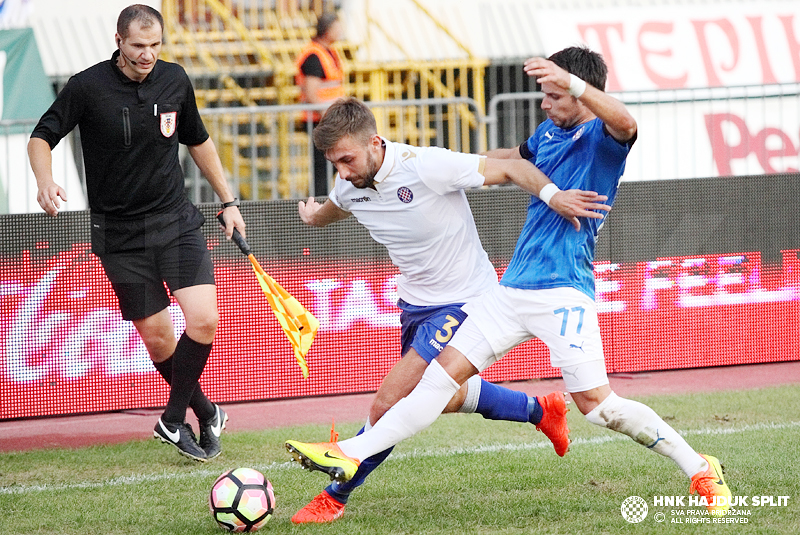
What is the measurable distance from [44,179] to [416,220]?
2.01 meters

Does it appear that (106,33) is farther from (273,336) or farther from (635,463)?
(635,463)

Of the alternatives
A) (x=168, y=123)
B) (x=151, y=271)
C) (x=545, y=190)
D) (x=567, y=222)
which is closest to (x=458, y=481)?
(x=567, y=222)

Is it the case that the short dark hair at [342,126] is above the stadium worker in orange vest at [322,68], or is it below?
below

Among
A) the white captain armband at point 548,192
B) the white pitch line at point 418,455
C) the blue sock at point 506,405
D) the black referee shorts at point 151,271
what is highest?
the white captain armband at point 548,192

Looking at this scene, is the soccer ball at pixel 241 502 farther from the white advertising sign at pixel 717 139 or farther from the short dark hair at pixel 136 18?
the white advertising sign at pixel 717 139

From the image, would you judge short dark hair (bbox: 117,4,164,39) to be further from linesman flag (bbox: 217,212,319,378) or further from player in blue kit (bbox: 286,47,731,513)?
player in blue kit (bbox: 286,47,731,513)

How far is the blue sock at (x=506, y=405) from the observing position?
5.01 metres

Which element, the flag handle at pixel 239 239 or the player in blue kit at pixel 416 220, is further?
the flag handle at pixel 239 239

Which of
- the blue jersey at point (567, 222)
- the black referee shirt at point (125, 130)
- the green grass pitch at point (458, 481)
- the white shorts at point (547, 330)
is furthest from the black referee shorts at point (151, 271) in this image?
the blue jersey at point (567, 222)

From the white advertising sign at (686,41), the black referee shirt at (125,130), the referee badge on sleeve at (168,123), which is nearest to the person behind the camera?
the black referee shirt at (125,130)

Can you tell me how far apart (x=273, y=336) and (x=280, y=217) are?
85cm

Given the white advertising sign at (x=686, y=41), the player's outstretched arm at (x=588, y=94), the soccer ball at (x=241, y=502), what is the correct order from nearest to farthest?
1. the player's outstretched arm at (x=588, y=94)
2. the soccer ball at (x=241, y=502)
3. the white advertising sign at (x=686, y=41)

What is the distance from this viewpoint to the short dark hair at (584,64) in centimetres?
431

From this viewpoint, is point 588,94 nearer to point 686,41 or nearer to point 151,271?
point 151,271
